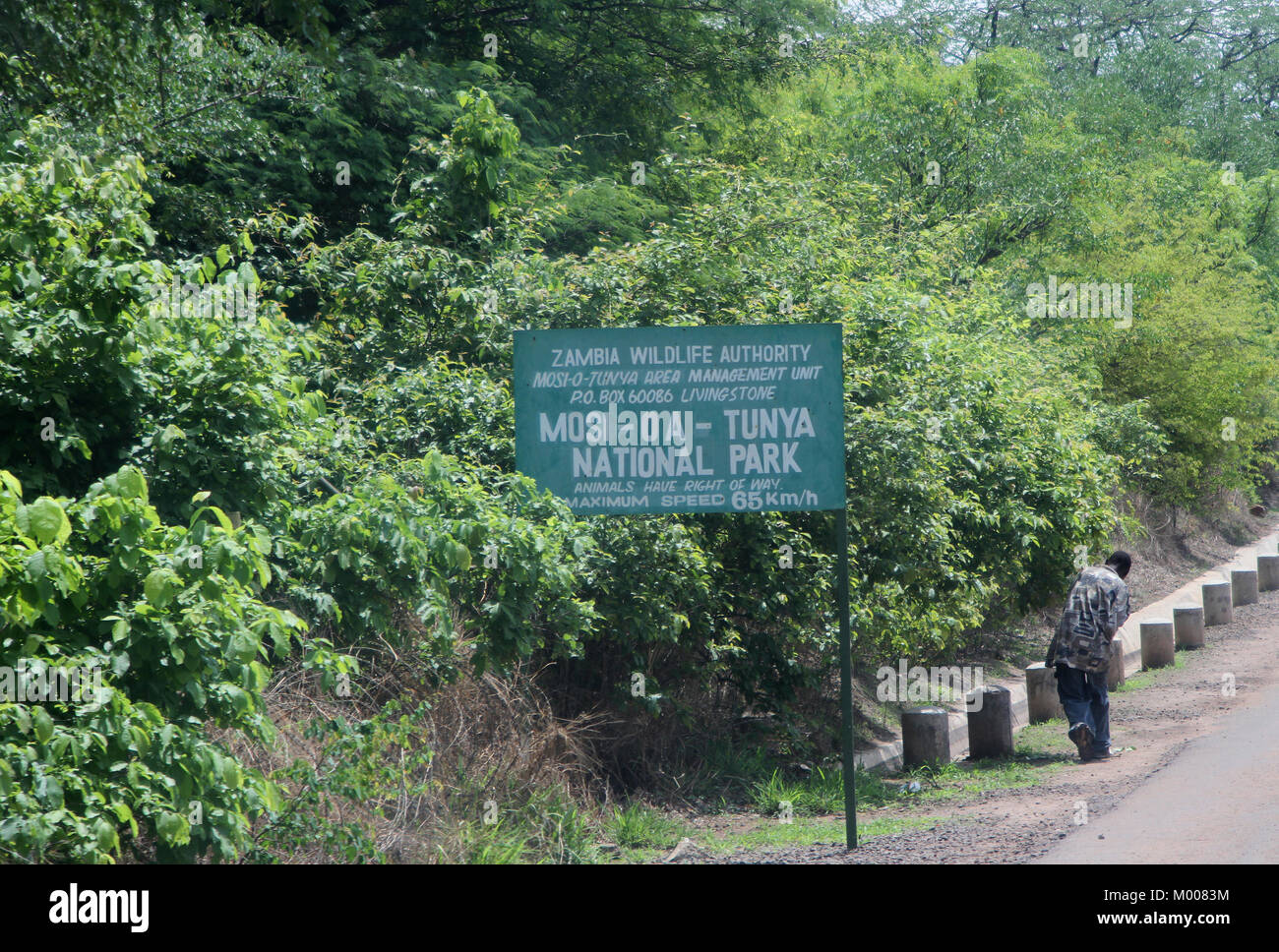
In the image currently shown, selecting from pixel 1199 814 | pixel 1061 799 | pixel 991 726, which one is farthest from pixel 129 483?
pixel 991 726

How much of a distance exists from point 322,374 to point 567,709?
3.25 metres

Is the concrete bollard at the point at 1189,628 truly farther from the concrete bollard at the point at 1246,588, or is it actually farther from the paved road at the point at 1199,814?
the paved road at the point at 1199,814

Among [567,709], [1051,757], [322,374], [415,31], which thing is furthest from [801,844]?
[415,31]

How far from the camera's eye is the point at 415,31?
16609 mm

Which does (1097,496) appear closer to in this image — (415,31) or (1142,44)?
A: (415,31)

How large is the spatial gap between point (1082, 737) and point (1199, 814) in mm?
2616

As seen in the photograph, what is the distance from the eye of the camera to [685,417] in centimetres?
801

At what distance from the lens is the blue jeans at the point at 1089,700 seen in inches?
419

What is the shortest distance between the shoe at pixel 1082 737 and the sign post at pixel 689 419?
3.30m

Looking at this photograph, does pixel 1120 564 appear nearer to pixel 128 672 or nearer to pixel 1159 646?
pixel 1159 646

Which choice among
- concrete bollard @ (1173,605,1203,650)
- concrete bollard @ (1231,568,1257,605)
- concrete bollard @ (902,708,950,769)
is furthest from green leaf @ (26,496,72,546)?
concrete bollard @ (1231,568,1257,605)

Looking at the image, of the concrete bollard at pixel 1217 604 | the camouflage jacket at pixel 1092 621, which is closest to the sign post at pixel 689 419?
the camouflage jacket at pixel 1092 621

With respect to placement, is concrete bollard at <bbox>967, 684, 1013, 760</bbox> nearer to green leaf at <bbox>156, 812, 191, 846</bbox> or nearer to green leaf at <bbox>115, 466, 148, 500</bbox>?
green leaf at <bbox>156, 812, 191, 846</bbox>

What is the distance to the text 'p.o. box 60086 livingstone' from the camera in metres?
7.86
